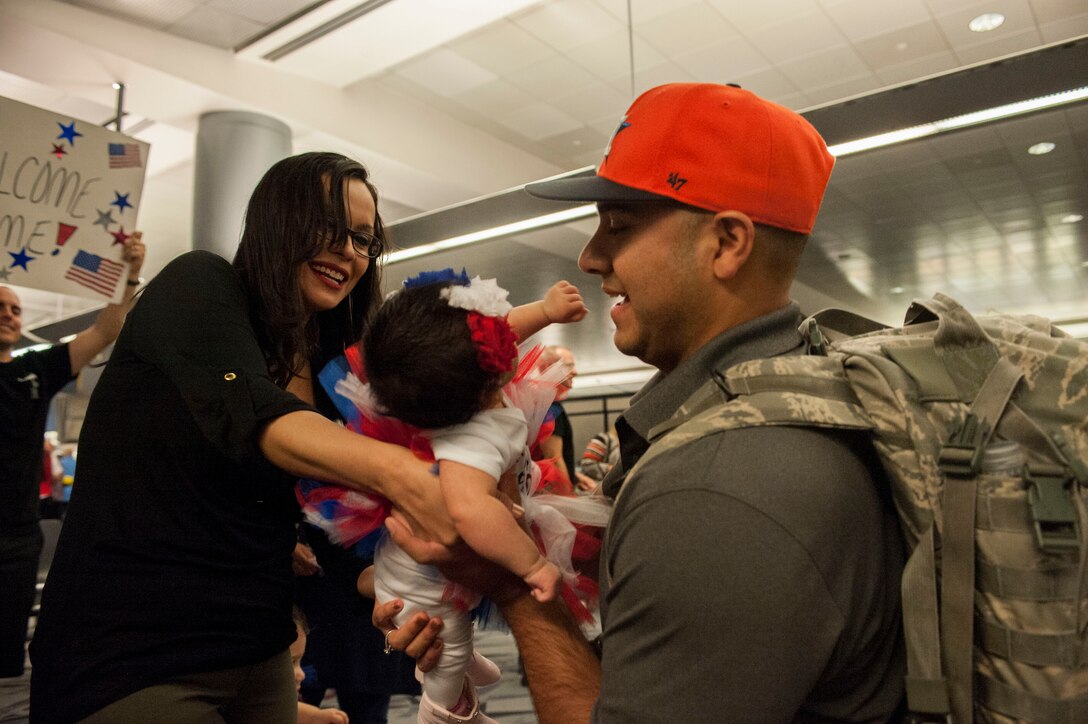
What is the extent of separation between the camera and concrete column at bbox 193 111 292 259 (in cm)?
535

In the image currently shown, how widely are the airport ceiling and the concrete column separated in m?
0.13

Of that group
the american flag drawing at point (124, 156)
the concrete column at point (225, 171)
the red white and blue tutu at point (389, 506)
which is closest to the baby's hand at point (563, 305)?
the red white and blue tutu at point (389, 506)

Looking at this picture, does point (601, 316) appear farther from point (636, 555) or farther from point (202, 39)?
point (636, 555)

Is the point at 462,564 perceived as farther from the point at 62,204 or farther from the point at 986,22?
the point at 986,22

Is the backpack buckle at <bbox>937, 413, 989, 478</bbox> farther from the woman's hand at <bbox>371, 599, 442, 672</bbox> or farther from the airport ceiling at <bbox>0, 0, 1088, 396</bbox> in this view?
the airport ceiling at <bbox>0, 0, 1088, 396</bbox>

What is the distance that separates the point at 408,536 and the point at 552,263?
7544 millimetres

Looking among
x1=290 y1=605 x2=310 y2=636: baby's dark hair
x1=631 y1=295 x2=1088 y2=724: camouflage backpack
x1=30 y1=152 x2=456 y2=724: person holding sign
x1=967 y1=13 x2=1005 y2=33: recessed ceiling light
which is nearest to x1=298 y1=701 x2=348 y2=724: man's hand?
x1=290 y1=605 x2=310 y2=636: baby's dark hair

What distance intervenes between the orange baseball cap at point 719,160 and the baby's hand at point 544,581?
1.93ft

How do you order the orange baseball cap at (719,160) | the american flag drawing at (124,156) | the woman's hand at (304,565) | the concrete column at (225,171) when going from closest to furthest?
the orange baseball cap at (719,160) → the woman's hand at (304,565) → the american flag drawing at (124,156) → the concrete column at (225,171)

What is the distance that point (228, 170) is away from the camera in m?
5.38

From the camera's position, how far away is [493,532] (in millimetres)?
1321

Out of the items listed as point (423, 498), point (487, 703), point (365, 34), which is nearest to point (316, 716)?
point (423, 498)

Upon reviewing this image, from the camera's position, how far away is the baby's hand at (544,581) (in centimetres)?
131

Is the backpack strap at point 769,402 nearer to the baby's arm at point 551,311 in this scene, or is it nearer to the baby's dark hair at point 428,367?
the baby's dark hair at point 428,367
